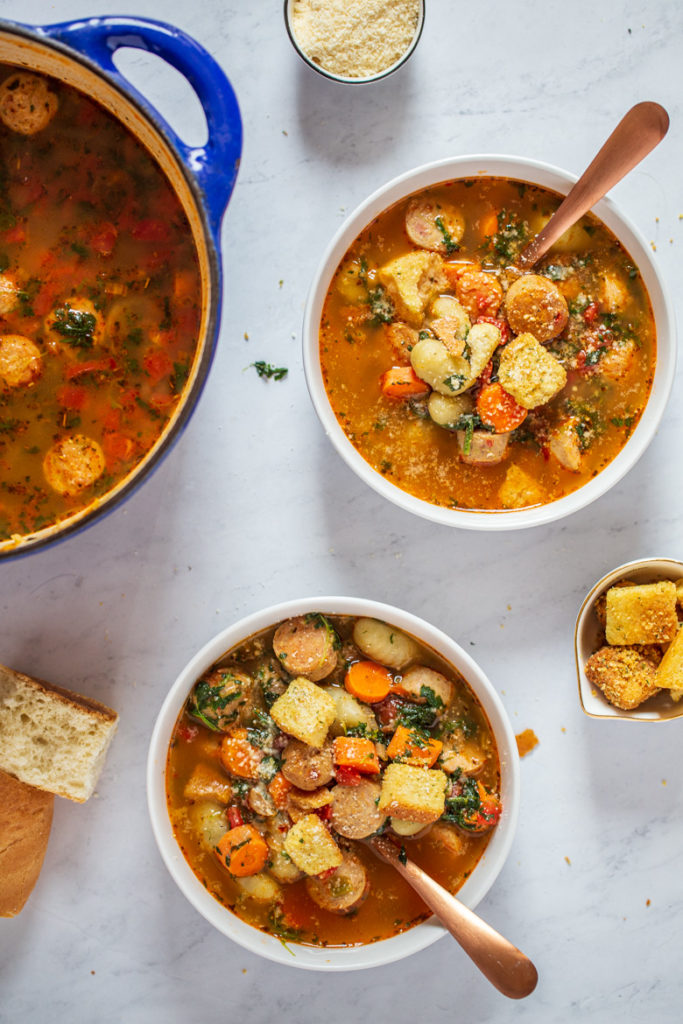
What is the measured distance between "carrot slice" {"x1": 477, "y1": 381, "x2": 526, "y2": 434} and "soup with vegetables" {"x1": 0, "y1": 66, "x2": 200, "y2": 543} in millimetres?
831

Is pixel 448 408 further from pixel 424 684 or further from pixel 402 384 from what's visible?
pixel 424 684

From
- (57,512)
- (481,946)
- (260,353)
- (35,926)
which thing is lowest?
(35,926)

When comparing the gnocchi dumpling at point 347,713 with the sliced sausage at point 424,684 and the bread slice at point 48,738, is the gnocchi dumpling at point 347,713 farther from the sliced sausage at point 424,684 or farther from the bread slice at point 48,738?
the bread slice at point 48,738

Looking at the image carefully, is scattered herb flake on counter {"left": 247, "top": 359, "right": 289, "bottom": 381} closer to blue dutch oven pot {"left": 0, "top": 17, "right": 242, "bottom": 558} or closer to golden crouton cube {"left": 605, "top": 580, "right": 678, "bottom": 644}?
blue dutch oven pot {"left": 0, "top": 17, "right": 242, "bottom": 558}

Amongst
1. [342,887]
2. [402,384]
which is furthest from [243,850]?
[402,384]

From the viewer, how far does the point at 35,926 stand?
2848 mm

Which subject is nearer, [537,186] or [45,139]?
[45,139]

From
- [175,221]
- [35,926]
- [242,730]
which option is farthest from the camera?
[35,926]

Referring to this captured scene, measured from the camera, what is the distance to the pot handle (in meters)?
1.94

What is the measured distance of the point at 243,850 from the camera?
2.58 meters

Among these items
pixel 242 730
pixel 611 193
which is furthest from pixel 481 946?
pixel 611 193

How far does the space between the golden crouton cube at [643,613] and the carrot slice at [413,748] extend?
0.64 m

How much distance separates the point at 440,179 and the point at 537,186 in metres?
0.28

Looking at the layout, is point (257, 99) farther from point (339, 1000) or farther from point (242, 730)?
point (339, 1000)
